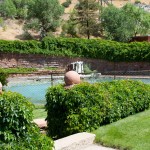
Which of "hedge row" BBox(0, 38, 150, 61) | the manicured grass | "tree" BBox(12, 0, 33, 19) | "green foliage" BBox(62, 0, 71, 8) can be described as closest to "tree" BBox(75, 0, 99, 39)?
"tree" BBox(12, 0, 33, 19)

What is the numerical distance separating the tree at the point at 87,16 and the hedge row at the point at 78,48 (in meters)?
9.59

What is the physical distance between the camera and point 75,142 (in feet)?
26.0

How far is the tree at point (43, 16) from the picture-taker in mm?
47438

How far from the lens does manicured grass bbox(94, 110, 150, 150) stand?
8031 mm

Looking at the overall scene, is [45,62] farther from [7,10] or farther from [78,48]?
[7,10]

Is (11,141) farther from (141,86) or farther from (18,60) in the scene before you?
(18,60)

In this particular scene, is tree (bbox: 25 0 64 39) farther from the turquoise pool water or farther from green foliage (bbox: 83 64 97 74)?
the turquoise pool water

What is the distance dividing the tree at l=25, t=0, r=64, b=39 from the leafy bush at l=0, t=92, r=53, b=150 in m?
41.4

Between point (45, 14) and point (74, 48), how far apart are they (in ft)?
28.6

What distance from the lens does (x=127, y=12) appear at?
53.2 meters

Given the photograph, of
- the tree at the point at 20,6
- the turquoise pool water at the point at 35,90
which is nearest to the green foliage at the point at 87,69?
the turquoise pool water at the point at 35,90

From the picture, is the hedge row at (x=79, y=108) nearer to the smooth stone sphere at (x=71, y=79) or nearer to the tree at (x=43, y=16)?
the smooth stone sphere at (x=71, y=79)

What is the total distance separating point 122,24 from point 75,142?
41.0 m

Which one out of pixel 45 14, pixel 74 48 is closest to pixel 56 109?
pixel 74 48
